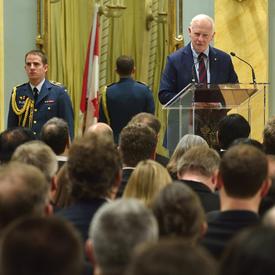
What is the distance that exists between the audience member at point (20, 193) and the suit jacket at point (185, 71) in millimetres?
5253

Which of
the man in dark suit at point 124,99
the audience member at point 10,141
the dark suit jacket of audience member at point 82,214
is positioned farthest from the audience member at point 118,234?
the man in dark suit at point 124,99

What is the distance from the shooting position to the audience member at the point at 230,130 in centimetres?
724

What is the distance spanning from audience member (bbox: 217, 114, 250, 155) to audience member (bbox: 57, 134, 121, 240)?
2754 millimetres

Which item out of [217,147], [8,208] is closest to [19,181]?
[8,208]

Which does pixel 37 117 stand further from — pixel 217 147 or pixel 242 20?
pixel 242 20

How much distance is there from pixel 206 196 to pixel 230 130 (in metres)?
2.24

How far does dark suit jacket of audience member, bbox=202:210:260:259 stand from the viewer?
379cm

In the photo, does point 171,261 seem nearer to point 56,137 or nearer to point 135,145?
point 135,145

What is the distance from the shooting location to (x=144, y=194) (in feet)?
15.1

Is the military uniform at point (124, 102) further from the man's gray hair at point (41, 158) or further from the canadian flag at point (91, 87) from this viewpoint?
the man's gray hair at point (41, 158)

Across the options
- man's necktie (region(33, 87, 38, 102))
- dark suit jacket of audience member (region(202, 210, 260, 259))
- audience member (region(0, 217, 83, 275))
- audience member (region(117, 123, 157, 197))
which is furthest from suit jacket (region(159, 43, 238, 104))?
audience member (region(0, 217, 83, 275))

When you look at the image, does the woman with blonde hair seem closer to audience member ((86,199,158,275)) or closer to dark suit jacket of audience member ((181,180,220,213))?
dark suit jacket of audience member ((181,180,220,213))

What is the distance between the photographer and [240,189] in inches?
164

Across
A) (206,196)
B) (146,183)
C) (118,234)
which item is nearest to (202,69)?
(206,196)
